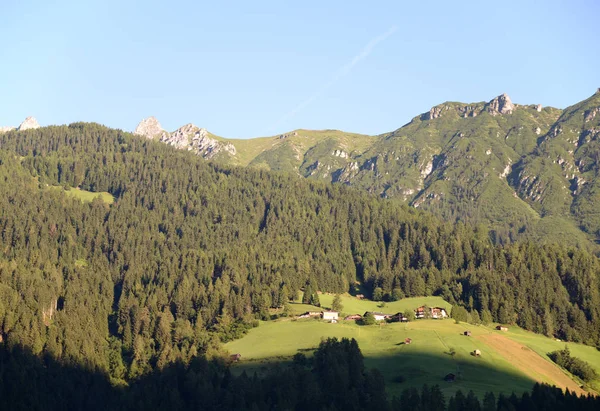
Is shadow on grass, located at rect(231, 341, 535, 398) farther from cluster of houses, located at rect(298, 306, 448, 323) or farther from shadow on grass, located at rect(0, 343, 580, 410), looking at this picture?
cluster of houses, located at rect(298, 306, 448, 323)

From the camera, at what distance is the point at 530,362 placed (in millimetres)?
154625

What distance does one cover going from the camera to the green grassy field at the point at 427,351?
136 m

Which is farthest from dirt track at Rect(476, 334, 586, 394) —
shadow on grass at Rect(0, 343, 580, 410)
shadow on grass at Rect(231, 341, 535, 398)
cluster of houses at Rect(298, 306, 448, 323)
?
cluster of houses at Rect(298, 306, 448, 323)

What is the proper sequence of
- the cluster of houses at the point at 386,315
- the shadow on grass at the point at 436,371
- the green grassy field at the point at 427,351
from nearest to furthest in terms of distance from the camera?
the shadow on grass at the point at 436,371 → the green grassy field at the point at 427,351 → the cluster of houses at the point at 386,315

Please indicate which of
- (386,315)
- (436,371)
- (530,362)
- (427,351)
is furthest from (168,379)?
(530,362)

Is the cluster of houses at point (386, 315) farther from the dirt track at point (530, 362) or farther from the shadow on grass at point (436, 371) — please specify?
the shadow on grass at point (436, 371)

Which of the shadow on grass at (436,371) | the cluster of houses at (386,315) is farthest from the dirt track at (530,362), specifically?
the cluster of houses at (386,315)

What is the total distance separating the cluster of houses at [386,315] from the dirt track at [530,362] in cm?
2328

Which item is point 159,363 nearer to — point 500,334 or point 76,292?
point 76,292

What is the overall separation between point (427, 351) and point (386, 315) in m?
40.8

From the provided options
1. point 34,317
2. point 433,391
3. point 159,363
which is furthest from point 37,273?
point 433,391

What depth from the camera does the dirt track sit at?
5763 inches

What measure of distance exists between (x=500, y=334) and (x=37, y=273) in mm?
127376

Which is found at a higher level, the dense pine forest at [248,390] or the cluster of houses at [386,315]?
the cluster of houses at [386,315]
